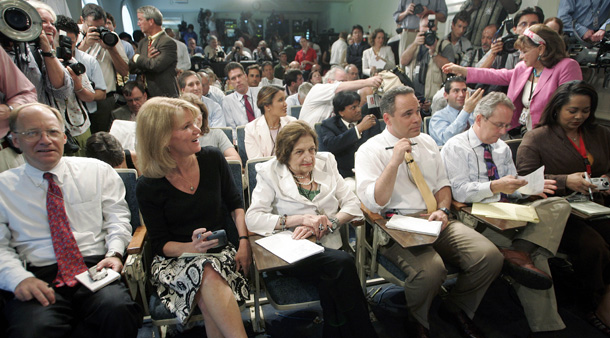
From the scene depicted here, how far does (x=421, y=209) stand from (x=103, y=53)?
3.43m

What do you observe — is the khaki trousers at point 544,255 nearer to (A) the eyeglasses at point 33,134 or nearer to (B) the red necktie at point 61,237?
(B) the red necktie at point 61,237

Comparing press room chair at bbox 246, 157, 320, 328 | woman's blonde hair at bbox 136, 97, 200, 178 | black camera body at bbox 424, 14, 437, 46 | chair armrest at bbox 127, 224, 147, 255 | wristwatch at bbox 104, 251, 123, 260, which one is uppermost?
black camera body at bbox 424, 14, 437, 46

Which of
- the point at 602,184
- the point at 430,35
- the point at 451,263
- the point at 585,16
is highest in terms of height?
the point at 585,16

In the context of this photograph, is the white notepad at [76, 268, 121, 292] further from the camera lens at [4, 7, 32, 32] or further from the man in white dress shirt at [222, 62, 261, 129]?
the man in white dress shirt at [222, 62, 261, 129]

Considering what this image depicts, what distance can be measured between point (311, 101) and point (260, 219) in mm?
1982

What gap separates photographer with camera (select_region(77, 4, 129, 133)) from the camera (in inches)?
132

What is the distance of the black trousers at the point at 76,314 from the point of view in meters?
1.38

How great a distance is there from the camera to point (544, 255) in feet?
6.54

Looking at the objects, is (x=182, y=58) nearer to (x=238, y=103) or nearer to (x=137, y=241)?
(x=238, y=103)

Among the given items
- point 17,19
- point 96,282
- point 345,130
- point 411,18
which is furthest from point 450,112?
point 17,19

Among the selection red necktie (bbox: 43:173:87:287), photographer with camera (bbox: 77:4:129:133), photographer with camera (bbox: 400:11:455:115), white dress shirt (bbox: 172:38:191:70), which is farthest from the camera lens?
photographer with camera (bbox: 400:11:455:115)

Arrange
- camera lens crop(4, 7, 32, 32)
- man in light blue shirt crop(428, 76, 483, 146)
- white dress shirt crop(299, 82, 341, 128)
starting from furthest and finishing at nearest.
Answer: white dress shirt crop(299, 82, 341, 128), man in light blue shirt crop(428, 76, 483, 146), camera lens crop(4, 7, 32, 32)

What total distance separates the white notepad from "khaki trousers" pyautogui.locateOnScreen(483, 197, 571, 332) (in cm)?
211

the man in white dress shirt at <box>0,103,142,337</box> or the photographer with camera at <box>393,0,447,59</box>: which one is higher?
the photographer with camera at <box>393,0,447,59</box>
